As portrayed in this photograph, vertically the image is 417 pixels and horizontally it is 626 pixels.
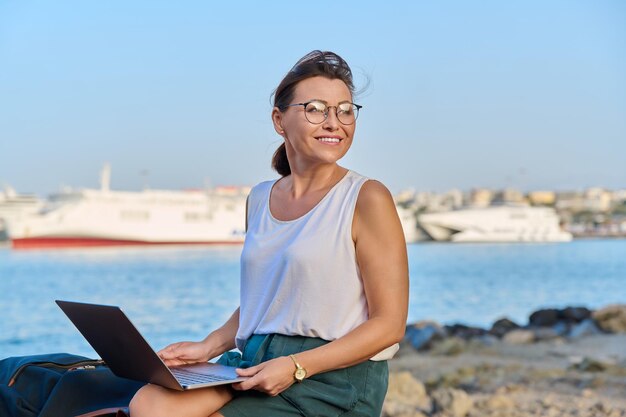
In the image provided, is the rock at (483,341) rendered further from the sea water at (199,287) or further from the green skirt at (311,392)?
the green skirt at (311,392)

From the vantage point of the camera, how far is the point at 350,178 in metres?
1.78

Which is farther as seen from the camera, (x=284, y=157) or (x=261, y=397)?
(x=284, y=157)

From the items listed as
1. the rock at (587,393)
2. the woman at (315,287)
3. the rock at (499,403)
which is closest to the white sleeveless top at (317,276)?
the woman at (315,287)

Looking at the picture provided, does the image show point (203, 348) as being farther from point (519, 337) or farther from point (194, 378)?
point (519, 337)

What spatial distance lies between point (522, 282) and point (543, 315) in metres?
11.3

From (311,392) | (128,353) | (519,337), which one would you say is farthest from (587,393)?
(519,337)

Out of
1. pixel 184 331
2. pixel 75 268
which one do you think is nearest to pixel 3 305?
pixel 184 331

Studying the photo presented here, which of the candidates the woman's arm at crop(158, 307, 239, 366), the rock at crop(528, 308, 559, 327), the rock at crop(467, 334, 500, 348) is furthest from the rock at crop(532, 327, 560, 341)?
the woman's arm at crop(158, 307, 239, 366)

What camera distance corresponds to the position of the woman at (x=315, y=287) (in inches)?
64.0

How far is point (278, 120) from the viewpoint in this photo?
6.07 ft

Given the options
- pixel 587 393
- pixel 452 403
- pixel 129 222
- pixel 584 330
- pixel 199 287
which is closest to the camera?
pixel 452 403

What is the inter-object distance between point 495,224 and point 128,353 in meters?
36.3

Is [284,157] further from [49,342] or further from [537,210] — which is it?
[537,210]

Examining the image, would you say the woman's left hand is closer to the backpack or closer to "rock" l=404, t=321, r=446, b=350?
the backpack
